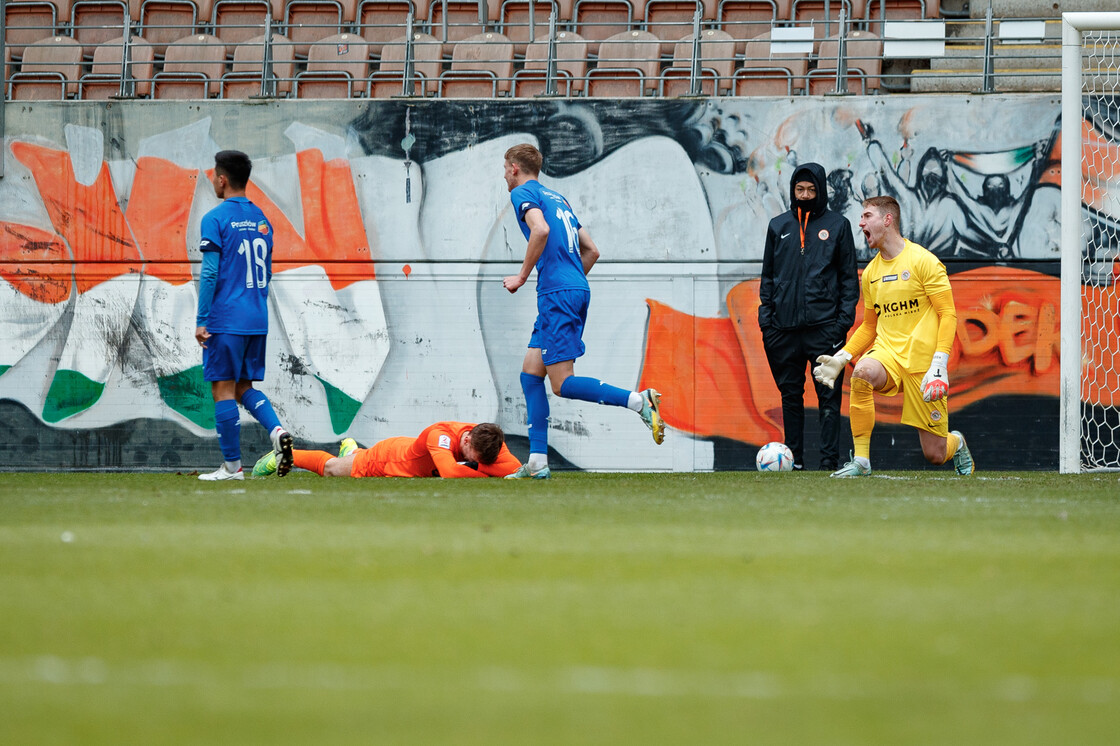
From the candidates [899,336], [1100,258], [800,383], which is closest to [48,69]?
[800,383]

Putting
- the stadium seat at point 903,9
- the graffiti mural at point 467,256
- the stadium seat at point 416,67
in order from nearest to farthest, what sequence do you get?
the graffiti mural at point 467,256
the stadium seat at point 416,67
the stadium seat at point 903,9

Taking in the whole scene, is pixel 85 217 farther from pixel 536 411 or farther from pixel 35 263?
pixel 536 411

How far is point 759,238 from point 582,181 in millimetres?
1715

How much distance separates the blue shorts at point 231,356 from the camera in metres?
7.90

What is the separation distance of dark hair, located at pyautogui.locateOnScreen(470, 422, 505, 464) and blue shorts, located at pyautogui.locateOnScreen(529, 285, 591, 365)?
1.77 feet

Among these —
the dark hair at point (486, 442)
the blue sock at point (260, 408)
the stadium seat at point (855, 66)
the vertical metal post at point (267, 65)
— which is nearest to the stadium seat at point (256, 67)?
the vertical metal post at point (267, 65)

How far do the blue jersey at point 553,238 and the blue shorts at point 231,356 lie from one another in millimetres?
1752

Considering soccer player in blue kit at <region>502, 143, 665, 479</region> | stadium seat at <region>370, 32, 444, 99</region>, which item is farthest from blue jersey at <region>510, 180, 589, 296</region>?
stadium seat at <region>370, 32, 444, 99</region>

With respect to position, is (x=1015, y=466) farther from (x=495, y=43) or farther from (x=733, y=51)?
(x=495, y=43)

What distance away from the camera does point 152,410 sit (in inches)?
496

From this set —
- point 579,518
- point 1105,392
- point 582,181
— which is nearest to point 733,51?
point 582,181

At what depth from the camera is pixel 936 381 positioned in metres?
7.94

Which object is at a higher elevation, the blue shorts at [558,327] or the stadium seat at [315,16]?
the stadium seat at [315,16]

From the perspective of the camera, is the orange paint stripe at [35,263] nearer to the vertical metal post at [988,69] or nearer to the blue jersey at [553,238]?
the blue jersey at [553,238]
